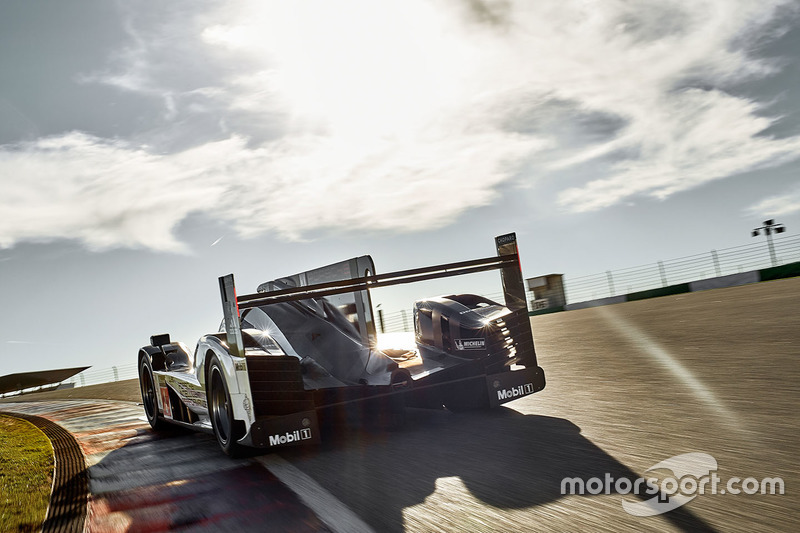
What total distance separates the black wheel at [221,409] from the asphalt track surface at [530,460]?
A: 0.58ft

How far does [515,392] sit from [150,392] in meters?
4.89

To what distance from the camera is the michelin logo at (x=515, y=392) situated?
20.5 ft

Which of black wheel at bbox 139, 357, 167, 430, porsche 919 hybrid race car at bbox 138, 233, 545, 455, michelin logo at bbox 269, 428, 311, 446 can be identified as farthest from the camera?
black wheel at bbox 139, 357, 167, 430

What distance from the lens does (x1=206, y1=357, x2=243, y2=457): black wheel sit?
556cm

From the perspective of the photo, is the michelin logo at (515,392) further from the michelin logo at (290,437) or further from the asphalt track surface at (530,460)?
the michelin logo at (290,437)

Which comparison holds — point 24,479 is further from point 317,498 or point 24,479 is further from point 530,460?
point 530,460

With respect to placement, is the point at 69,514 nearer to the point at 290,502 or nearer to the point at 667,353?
the point at 290,502

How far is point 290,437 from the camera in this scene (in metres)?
5.29

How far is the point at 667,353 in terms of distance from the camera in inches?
341

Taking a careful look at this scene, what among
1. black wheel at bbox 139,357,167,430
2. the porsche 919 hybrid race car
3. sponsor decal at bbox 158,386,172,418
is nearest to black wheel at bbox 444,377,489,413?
the porsche 919 hybrid race car

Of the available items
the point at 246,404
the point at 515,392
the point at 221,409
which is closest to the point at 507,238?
the point at 515,392

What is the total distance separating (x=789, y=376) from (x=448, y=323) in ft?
10.1

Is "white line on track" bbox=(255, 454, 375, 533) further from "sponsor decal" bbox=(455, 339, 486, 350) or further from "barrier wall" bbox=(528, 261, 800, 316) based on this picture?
"barrier wall" bbox=(528, 261, 800, 316)

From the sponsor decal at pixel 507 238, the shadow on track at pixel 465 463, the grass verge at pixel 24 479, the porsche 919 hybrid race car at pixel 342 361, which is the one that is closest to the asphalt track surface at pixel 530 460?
the shadow on track at pixel 465 463
